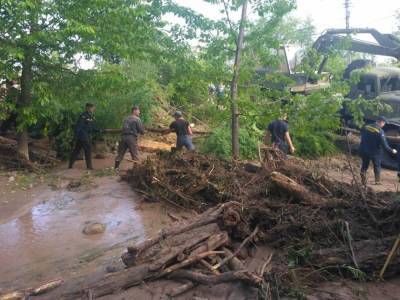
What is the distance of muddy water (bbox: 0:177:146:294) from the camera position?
20.2ft

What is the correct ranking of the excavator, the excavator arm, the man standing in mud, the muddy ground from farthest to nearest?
the excavator arm
the excavator
the man standing in mud
the muddy ground

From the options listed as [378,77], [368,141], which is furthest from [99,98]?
[378,77]

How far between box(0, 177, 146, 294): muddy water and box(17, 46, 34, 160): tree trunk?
2.20 meters

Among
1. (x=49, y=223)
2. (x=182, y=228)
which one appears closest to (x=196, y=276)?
(x=182, y=228)

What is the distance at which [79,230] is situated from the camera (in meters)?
7.64

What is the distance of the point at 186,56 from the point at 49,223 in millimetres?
5033

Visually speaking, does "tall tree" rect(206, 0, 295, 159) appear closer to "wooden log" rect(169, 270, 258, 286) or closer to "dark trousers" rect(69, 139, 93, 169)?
"dark trousers" rect(69, 139, 93, 169)

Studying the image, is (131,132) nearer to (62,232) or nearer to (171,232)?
A: (62,232)

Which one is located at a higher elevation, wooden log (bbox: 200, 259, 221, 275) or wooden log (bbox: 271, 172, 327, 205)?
wooden log (bbox: 271, 172, 327, 205)

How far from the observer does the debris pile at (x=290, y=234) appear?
5.09 meters

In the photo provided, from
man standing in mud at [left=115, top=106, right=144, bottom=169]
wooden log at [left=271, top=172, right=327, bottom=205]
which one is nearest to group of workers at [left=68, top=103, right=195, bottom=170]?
man standing in mud at [left=115, top=106, right=144, bottom=169]

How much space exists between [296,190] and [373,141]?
521cm

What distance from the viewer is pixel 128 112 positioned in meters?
13.6

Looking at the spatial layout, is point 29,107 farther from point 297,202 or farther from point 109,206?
point 297,202
